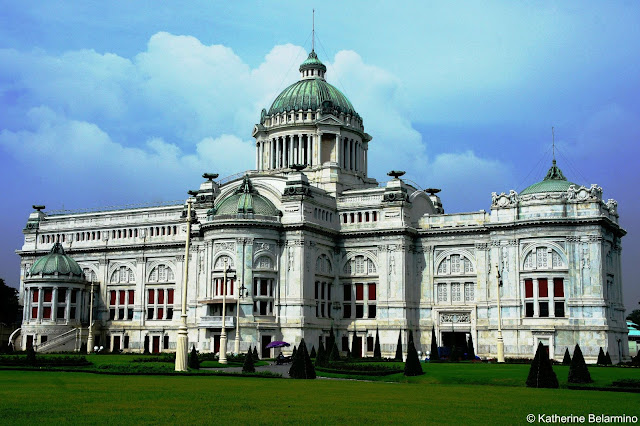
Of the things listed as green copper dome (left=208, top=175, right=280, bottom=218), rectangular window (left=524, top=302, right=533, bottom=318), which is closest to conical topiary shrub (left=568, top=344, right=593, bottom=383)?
rectangular window (left=524, top=302, right=533, bottom=318)

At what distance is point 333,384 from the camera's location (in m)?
44.2

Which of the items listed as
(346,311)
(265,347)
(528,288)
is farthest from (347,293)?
(528,288)

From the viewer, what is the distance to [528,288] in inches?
3428

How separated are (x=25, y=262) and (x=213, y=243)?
37297 millimetres

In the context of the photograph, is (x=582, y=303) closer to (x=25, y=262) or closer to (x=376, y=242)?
(x=376, y=242)

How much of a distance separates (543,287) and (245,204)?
34.8m

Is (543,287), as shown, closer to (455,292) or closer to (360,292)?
(455,292)

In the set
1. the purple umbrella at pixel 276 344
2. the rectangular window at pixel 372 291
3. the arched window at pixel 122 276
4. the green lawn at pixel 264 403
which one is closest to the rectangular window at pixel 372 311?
the rectangular window at pixel 372 291

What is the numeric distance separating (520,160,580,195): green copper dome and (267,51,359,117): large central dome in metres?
29.8

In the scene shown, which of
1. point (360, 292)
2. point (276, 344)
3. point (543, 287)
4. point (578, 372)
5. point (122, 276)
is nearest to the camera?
point (578, 372)

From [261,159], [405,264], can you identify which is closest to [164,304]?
[261,159]

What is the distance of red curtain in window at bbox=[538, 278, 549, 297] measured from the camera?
86000mm

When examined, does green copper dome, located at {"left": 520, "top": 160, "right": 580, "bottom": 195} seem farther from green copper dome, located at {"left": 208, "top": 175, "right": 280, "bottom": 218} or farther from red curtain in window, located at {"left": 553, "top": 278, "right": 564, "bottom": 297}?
green copper dome, located at {"left": 208, "top": 175, "right": 280, "bottom": 218}

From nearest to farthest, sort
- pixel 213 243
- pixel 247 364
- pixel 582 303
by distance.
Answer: pixel 247 364 → pixel 582 303 → pixel 213 243
